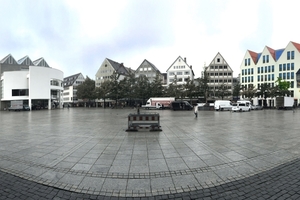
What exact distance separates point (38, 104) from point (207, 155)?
67.9m

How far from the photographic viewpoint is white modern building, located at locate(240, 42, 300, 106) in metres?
64.8

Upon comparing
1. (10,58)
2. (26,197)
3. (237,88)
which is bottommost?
(26,197)

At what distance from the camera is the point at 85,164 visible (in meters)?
5.77

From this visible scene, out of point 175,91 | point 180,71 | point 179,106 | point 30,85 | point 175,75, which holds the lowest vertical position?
point 179,106

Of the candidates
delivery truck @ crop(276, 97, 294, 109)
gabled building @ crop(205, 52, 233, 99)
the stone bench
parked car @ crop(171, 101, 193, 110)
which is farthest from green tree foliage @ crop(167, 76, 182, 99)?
the stone bench

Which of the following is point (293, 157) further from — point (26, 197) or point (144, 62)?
point (144, 62)

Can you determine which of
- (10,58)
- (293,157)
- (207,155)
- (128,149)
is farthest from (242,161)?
(10,58)

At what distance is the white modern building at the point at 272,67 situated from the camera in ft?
212

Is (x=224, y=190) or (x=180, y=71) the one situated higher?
(x=180, y=71)

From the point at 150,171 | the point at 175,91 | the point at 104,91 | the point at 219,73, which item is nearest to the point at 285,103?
the point at 175,91

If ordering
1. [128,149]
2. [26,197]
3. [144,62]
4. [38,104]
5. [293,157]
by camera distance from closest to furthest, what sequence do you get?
[26,197], [293,157], [128,149], [38,104], [144,62]

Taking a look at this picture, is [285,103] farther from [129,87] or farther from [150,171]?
[150,171]

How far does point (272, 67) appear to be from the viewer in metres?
69.9

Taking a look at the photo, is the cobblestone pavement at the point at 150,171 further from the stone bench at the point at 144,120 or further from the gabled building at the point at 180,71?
the gabled building at the point at 180,71
